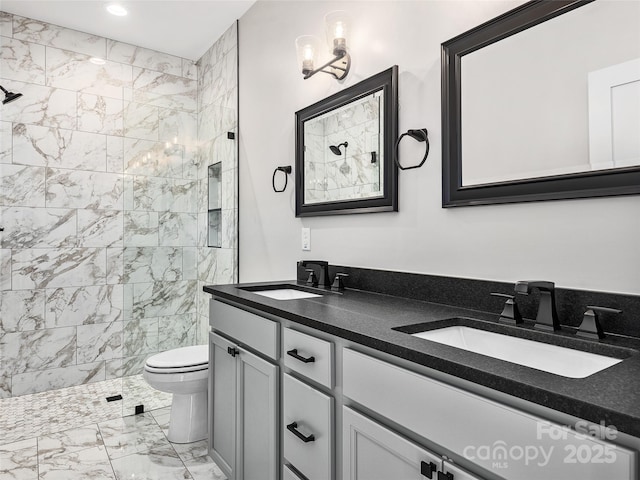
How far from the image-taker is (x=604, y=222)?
113 cm

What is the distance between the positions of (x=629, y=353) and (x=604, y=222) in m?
0.38

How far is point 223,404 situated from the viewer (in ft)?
6.30

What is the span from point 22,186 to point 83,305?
97 centimetres

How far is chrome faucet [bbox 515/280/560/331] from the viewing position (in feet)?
3.71

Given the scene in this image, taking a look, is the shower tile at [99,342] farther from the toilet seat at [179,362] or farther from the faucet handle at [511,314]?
the faucet handle at [511,314]

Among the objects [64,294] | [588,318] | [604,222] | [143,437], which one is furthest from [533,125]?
[64,294]

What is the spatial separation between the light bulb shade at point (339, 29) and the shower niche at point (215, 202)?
154 cm

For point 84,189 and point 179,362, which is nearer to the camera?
point 179,362

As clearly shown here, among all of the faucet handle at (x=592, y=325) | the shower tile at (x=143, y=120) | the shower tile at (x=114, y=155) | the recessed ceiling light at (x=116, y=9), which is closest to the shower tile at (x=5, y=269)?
the shower tile at (x=114, y=155)

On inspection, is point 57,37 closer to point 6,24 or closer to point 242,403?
point 6,24

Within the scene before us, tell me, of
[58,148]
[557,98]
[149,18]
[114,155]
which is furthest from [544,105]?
[58,148]

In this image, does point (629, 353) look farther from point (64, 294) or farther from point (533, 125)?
point (64, 294)

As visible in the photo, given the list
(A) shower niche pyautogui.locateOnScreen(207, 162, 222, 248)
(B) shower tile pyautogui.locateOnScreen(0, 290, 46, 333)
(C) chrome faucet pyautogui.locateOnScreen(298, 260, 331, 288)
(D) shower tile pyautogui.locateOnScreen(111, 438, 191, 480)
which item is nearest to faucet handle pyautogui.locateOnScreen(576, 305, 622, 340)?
(C) chrome faucet pyautogui.locateOnScreen(298, 260, 331, 288)

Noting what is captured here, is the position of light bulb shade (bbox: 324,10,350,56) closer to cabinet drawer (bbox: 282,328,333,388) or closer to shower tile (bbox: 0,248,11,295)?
cabinet drawer (bbox: 282,328,333,388)
